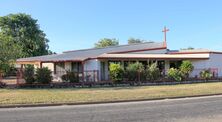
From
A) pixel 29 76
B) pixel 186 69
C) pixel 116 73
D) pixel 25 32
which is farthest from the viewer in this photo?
pixel 25 32

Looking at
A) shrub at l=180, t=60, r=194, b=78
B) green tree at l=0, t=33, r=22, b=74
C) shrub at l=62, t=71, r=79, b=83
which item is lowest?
shrub at l=62, t=71, r=79, b=83

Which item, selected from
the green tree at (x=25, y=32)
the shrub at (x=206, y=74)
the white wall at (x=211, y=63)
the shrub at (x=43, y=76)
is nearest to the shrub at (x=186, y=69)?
the shrub at (x=206, y=74)

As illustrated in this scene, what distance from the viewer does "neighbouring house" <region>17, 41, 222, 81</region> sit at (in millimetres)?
33875

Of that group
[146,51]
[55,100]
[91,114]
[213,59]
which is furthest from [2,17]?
[91,114]

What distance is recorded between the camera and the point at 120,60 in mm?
35938

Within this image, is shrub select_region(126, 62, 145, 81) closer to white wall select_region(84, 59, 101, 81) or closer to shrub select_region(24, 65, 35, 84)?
white wall select_region(84, 59, 101, 81)

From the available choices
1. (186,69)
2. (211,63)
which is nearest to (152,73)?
(186,69)

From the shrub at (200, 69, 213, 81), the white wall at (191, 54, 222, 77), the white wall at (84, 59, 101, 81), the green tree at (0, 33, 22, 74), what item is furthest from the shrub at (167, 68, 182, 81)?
the green tree at (0, 33, 22, 74)

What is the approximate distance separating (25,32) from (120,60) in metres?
37.2

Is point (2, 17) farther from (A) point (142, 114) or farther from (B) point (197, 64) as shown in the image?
(A) point (142, 114)

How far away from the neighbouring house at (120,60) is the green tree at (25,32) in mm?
27740

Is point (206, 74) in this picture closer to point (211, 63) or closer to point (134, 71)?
point (211, 63)

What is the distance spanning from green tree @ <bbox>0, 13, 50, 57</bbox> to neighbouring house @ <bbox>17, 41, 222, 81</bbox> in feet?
91.0

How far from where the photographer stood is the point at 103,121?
485 inches
